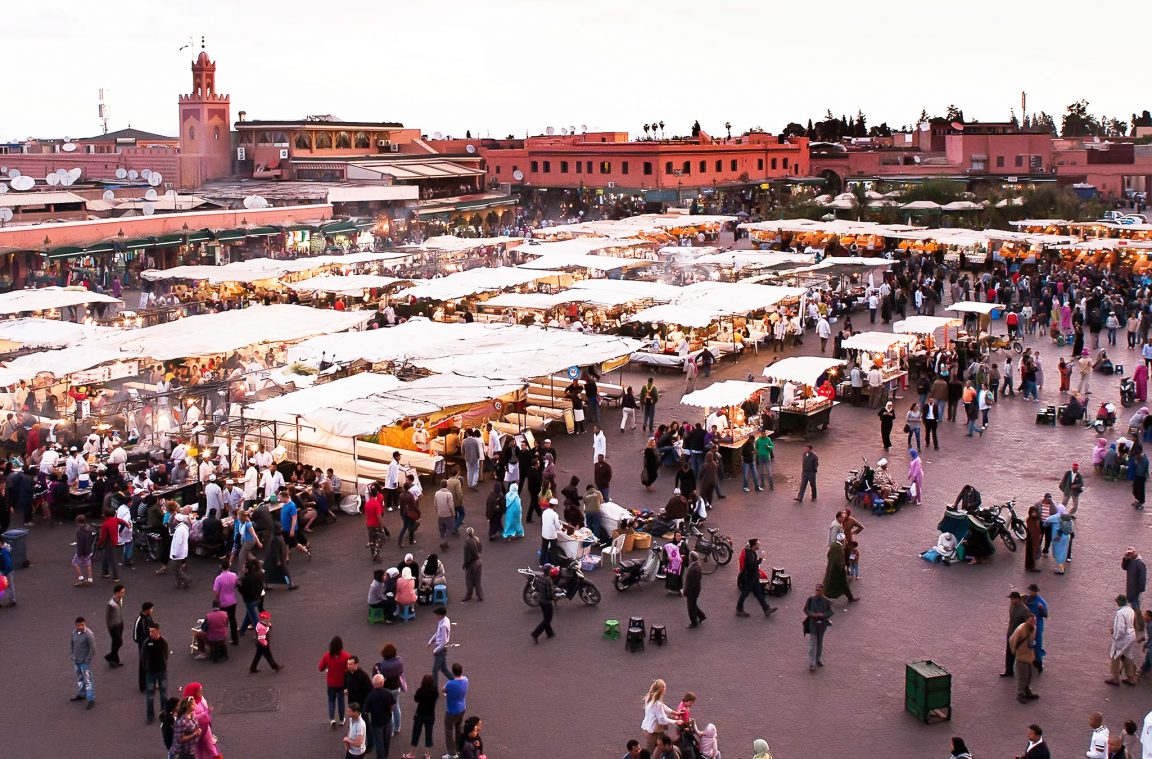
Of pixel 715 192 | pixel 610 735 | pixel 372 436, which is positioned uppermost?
pixel 715 192

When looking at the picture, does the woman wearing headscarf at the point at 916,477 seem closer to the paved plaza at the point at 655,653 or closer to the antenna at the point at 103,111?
the paved plaza at the point at 655,653

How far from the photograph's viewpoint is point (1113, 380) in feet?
84.2

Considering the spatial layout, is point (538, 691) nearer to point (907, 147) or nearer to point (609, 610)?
point (609, 610)

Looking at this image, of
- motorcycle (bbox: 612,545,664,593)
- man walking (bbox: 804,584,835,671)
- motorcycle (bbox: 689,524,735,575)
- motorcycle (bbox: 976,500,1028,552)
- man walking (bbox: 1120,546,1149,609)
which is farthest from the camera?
motorcycle (bbox: 976,500,1028,552)

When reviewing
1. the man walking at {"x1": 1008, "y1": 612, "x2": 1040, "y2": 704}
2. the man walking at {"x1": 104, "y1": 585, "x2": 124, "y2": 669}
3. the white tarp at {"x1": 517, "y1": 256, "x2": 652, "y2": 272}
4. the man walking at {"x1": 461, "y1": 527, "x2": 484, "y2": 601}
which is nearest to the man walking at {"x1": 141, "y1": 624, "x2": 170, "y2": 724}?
the man walking at {"x1": 104, "y1": 585, "x2": 124, "y2": 669}

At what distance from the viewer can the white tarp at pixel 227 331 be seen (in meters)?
21.8

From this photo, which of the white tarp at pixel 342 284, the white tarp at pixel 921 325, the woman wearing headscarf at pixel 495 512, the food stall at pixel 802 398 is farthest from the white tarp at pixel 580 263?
the woman wearing headscarf at pixel 495 512

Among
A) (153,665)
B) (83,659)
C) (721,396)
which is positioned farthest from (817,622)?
(721,396)

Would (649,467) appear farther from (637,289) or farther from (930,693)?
(637,289)

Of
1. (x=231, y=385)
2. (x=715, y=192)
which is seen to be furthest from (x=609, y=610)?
(x=715, y=192)

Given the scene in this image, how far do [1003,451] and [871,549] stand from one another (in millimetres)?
5848

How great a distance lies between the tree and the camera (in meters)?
121

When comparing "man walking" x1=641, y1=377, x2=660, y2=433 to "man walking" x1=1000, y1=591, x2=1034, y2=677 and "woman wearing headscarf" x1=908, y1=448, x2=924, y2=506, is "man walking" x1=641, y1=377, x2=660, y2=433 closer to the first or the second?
"woman wearing headscarf" x1=908, y1=448, x2=924, y2=506

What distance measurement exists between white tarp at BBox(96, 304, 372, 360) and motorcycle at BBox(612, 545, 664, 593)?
35.6ft
